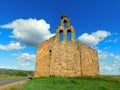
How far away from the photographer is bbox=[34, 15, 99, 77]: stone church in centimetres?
2964

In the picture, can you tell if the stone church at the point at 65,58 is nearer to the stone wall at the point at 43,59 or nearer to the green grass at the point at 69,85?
the stone wall at the point at 43,59

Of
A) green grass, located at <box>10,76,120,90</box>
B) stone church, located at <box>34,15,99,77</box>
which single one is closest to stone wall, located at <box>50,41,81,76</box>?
stone church, located at <box>34,15,99,77</box>

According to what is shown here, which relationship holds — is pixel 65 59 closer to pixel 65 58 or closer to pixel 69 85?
pixel 65 58

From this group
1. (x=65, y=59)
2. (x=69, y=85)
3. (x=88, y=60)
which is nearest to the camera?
(x=69, y=85)

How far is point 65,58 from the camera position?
3002cm

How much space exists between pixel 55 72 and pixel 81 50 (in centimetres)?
635

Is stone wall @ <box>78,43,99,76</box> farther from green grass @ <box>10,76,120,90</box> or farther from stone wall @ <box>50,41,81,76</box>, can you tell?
green grass @ <box>10,76,120,90</box>

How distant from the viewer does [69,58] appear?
30.0 m

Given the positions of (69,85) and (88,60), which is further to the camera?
(88,60)

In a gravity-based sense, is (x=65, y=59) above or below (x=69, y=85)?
above

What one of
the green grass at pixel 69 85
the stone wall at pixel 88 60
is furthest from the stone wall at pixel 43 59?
the green grass at pixel 69 85

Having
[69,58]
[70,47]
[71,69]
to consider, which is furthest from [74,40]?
[71,69]

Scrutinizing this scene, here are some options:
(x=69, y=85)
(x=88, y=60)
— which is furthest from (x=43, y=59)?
(x=69, y=85)

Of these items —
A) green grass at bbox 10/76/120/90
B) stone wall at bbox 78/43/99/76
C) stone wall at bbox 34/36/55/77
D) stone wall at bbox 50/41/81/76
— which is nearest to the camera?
green grass at bbox 10/76/120/90
